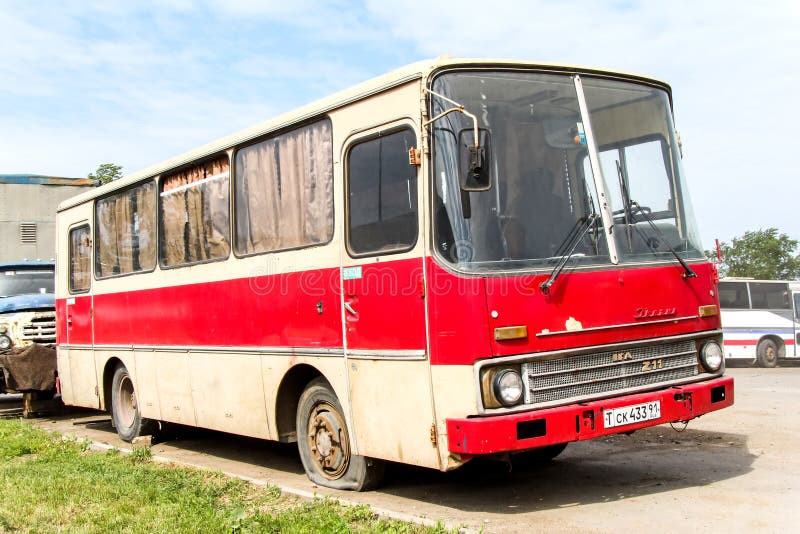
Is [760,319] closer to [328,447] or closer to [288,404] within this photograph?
[288,404]

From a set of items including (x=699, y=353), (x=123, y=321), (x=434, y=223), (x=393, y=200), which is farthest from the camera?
(x=123, y=321)

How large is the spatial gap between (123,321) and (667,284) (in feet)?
23.4

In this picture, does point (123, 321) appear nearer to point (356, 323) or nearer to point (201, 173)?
point (201, 173)

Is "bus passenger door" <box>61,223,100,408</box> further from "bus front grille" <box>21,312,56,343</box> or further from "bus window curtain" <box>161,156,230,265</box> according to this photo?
"bus window curtain" <box>161,156,230,265</box>

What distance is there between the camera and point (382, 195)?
7195mm

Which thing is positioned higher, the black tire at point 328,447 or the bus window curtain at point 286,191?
the bus window curtain at point 286,191

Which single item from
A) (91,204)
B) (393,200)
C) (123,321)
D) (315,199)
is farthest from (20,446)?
(393,200)

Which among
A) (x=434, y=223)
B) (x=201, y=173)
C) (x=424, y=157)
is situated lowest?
(x=434, y=223)

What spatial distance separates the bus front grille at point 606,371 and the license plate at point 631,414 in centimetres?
20

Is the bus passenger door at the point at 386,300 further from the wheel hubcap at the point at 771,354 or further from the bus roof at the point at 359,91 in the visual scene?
the wheel hubcap at the point at 771,354

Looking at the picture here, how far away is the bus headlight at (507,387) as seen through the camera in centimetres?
633

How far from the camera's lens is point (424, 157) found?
21.8ft

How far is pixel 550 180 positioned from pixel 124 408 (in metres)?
7.35

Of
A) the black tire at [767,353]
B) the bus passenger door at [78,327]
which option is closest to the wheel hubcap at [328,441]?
the bus passenger door at [78,327]
